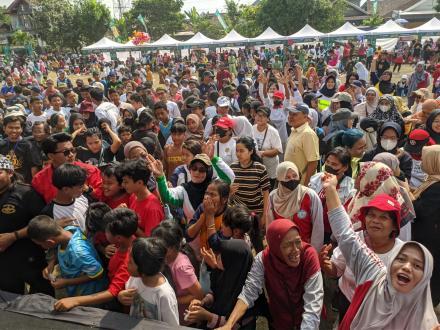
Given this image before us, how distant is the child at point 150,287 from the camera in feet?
7.34

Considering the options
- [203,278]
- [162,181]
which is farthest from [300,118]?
[203,278]

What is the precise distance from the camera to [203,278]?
9.02ft

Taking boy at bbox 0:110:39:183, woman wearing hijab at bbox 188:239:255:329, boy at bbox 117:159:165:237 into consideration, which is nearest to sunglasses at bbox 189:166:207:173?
boy at bbox 117:159:165:237

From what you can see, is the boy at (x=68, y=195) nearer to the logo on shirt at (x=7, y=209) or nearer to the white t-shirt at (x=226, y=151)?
the logo on shirt at (x=7, y=209)

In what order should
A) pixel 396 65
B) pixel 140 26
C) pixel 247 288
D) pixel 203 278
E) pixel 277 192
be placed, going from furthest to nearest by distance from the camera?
pixel 140 26 → pixel 396 65 → pixel 277 192 → pixel 203 278 → pixel 247 288

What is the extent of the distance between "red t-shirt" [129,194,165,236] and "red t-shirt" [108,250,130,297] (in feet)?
1.46

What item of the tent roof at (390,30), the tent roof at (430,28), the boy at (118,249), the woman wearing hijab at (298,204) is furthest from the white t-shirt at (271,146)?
the tent roof at (430,28)

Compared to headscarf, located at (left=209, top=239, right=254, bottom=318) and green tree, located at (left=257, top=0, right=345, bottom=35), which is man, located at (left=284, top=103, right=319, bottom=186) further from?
green tree, located at (left=257, top=0, right=345, bottom=35)

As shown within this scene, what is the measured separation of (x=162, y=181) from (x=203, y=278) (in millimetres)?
1083

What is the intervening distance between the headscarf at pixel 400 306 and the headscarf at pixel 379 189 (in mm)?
921

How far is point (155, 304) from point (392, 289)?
1.30 metres

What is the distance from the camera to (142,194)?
3.21 metres

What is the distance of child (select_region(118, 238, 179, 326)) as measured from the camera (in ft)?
7.34

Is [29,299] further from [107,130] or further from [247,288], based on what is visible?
[107,130]
